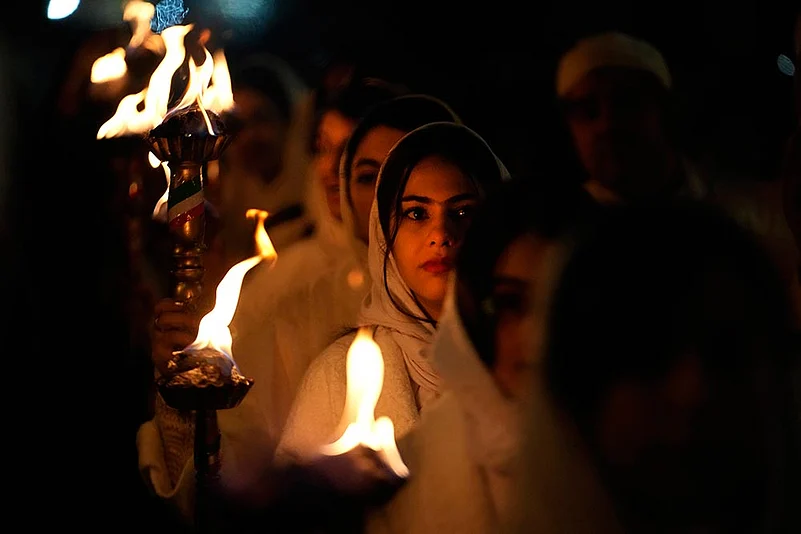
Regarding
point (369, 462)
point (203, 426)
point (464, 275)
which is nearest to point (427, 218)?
point (464, 275)

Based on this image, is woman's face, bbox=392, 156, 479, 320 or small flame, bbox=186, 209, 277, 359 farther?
woman's face, bbox=392, 156, 479, 320

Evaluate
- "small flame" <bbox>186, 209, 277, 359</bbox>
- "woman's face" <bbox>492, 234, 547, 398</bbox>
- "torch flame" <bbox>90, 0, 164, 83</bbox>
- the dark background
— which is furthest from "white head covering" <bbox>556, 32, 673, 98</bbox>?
"torch flame" <bbox>90, 0, 164, 83</bbox>

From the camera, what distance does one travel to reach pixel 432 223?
1.83m

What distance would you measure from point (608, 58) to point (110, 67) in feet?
4.16

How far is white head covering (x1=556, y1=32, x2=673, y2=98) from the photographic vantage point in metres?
1.96

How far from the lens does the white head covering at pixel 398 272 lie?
186 centimetres

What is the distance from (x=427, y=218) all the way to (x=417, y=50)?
0.74m

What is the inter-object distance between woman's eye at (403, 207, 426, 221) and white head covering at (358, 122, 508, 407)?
65 millimetres

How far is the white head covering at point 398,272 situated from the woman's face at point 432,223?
3 cm

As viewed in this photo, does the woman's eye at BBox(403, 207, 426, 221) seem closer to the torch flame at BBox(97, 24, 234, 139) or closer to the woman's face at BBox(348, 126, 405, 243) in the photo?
the woman's face at BBox(348, 126, 405, 243)

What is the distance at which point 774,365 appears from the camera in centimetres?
136

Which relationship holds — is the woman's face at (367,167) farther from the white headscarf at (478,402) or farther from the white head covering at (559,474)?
the white head covering at (559,474)

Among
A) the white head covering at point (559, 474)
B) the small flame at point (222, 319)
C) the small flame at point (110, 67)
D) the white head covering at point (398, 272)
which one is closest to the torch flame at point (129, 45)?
the small flame at point (110, 67)

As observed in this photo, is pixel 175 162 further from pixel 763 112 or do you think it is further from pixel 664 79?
pixel 763 112
